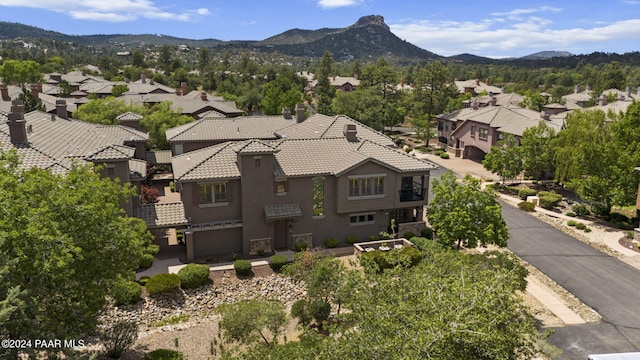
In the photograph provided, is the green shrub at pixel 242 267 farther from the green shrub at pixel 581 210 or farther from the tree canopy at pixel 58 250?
the green shrub at pixel 581 210

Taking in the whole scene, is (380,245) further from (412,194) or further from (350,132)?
(350,132)

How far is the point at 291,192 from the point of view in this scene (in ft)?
102

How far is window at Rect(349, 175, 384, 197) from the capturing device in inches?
1277

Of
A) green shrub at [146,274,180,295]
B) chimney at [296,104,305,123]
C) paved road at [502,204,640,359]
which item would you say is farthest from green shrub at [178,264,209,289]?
chimney at [296,104,305,123]

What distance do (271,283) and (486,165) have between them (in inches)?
1264

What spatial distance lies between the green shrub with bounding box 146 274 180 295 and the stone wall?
→ 6192 millimetres

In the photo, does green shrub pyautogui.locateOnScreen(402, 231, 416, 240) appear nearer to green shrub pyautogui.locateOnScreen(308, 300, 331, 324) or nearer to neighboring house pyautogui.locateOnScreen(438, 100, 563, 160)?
green shrub pyautogui.locateOnScreen(308, 300, 331, 324)

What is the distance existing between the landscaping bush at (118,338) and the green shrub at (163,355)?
47.5 inches

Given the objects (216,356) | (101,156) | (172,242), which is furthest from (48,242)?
(172,242)

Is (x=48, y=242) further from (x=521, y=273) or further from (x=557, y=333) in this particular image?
(x=557, y=333)

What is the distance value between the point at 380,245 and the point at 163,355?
17231 millimetres

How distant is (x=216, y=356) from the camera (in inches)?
795

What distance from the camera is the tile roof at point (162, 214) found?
28.4 metres

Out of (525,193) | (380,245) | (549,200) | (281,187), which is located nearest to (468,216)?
(380,245)
